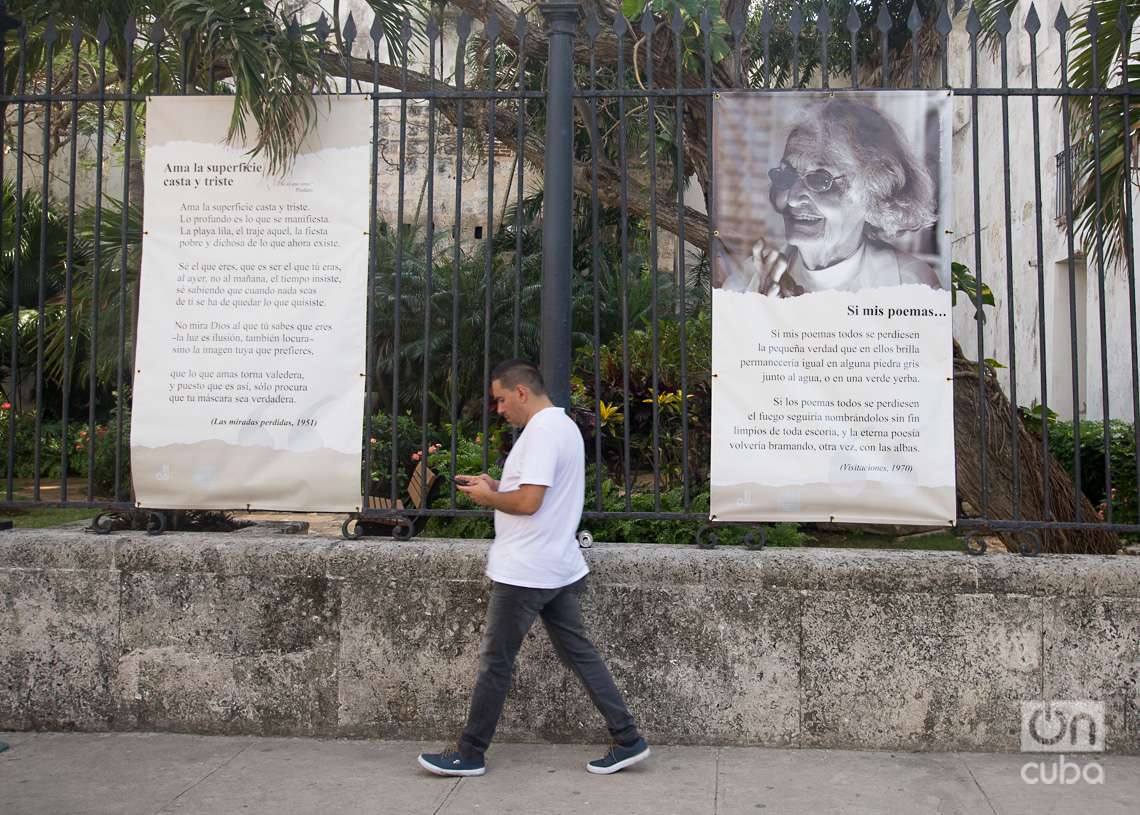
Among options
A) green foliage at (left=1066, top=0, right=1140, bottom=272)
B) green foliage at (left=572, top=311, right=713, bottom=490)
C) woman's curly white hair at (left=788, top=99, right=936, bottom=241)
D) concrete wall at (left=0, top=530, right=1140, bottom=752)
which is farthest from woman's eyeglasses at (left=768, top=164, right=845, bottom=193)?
green foliage at (left=572, top=311, right=713, bottom=490)

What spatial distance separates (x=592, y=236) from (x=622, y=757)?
2587 millimetres

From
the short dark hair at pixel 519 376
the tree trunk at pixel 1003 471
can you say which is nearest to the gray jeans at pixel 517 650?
the short dark hair at pixel 519 376

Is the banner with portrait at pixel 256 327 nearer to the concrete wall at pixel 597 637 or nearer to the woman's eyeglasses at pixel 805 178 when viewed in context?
the concrete wall at pixel 597 637

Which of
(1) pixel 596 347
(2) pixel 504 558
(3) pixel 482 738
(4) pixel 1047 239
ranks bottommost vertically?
(3) pixel 482 738

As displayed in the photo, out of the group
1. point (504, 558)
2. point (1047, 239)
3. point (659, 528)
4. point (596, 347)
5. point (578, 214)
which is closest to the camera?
point (504, 558)

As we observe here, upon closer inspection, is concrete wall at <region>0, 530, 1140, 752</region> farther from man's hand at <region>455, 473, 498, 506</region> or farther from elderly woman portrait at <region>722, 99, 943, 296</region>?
elderly woman portrait at <region>722, 99, 943, 296</region>

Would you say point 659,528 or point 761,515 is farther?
point 659,528

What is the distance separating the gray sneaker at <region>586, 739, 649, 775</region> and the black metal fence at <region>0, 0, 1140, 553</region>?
97cm

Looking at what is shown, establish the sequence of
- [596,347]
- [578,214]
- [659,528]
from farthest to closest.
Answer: [578,214] < [659,528] < [596,347]

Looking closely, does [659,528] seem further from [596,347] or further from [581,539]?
[596,347]

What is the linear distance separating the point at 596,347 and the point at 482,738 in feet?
5.26

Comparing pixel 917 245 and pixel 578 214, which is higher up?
pixel 578 214

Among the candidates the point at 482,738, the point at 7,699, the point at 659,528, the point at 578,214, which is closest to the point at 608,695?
the point at 482,738

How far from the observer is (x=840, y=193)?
Answer: 4758mm
